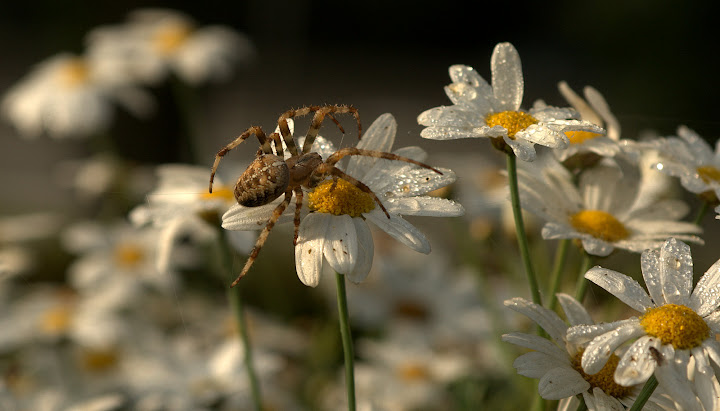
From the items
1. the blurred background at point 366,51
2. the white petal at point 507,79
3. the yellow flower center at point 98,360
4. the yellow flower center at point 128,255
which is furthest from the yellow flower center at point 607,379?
the blurred background at point 366,51

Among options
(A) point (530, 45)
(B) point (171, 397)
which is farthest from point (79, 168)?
(A) point (530, 45)

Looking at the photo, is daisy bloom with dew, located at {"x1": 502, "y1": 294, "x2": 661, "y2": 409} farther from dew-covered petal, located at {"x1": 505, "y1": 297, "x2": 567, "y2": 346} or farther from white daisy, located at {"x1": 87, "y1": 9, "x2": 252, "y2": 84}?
white daisy, located at {"x1": 87, "y1": 9, "x2": 252, "y2": 84}

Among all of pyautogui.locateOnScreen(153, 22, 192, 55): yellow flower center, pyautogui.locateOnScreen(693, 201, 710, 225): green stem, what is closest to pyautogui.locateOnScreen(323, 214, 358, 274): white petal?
pyautogui.locateOnScreen(693, 201, 710, 225): green stem

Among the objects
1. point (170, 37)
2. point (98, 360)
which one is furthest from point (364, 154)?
point (170, 37)

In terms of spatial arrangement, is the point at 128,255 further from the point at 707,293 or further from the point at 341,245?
the point at 707,293

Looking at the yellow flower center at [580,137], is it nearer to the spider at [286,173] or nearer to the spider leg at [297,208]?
the spider at [286,173]

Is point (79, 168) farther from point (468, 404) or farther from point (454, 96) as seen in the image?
point (454, 96)
